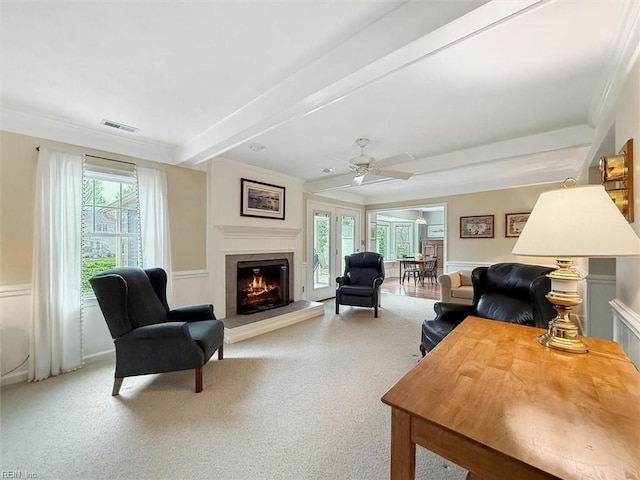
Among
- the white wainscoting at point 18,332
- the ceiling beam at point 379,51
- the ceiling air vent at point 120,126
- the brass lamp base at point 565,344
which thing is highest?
the ceiling air vent at point 120,126

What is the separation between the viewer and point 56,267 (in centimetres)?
256

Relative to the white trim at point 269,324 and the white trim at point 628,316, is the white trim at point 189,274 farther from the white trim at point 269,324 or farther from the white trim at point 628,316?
the white trim at point 628,316

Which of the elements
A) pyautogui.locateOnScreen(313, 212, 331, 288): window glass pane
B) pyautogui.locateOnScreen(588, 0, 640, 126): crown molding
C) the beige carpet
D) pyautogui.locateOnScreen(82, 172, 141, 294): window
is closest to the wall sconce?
pyautogui.locateOnScreen(588, 0, 640, 126): crown molding

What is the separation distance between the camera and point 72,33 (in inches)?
61.3

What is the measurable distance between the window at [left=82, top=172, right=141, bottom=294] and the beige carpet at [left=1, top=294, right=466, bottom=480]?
1.07m

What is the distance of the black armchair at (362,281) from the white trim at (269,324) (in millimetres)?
490

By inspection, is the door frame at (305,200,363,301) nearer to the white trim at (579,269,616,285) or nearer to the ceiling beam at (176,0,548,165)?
the ceiling beam at (176,0,548,165)

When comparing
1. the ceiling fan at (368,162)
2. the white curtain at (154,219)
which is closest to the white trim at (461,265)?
the ceiling fan at (368,162)

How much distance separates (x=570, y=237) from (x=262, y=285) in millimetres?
3990

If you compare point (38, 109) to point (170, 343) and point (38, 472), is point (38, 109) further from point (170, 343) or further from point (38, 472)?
point (38, 472)

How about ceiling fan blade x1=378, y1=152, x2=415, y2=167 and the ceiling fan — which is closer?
ceiling fan blade x1=378, y1=152, x2=415, y2=167

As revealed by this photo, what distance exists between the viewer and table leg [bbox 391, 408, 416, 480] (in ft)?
2.70

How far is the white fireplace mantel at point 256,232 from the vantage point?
385 cm

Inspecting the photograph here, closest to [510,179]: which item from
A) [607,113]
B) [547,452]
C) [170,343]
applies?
[607,113]
